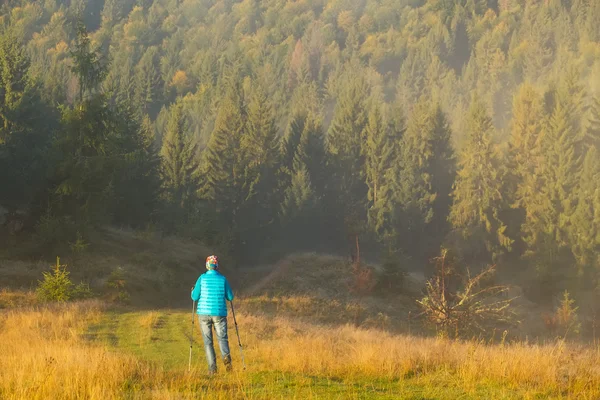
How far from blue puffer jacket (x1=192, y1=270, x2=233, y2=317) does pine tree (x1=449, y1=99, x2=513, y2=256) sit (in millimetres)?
50021

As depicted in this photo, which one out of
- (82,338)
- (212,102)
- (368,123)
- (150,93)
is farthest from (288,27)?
(82,338)

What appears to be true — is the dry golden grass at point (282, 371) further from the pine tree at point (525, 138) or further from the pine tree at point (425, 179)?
the pine tree at point (525, 138)

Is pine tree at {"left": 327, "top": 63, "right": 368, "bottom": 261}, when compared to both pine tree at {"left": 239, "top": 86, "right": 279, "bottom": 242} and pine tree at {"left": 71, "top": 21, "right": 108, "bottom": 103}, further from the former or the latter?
pine tree at {"left": 71, "top": 21, "right": 108, "bottom": 103}

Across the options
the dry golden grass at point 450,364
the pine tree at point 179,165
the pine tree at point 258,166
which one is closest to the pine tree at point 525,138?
the pine tree at point 258,166

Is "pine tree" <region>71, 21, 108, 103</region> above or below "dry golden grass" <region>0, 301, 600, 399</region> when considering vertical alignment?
above

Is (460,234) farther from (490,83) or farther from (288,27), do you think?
(288,27)

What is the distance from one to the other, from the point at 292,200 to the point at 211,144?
10.4m

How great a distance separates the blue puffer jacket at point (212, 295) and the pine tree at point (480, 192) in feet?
164

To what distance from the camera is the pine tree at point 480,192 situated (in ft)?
192

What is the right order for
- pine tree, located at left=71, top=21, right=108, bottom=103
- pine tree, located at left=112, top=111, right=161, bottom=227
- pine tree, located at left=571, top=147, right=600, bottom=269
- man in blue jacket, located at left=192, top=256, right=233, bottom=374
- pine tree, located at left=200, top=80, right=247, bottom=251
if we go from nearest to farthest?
man in blue jacket, located at left=192, top=256, right=233, bottom=374 < pine tree, located at left=71, top=21, right=108, bottom=103 < pine tree, located at left=112, top=111, right=161, bottom=227 < pine tree, located at left=571, top=147, right=600, bottom=269 < pine tree, located at left=200, top=80, right=247, bottom=251

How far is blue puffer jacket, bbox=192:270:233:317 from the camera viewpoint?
11.3 meters

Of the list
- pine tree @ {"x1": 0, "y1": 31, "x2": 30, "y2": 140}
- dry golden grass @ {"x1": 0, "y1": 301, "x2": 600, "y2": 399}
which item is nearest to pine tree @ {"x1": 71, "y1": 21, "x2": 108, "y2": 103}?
pine tree @ {"x1": 0, "y1": 31, "x2": 30, "y2": 140}

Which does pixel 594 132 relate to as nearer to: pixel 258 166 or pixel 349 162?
pixel 349 162

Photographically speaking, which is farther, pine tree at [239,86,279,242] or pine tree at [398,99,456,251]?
pine tree at [398,99,456,251]
